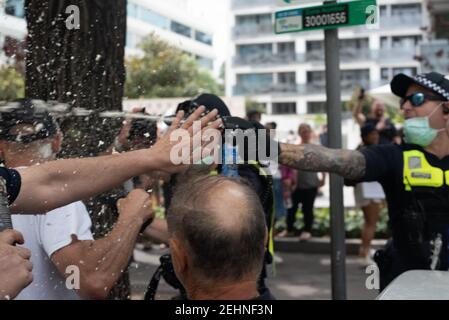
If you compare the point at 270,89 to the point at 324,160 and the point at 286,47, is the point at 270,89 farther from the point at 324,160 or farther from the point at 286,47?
the point at 324,160

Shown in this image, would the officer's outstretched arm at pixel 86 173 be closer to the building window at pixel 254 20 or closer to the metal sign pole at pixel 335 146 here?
the metal sign pole at pixel 335 146

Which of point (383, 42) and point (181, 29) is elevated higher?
point (181, 29)

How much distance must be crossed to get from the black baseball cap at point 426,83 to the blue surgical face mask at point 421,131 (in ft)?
0.36

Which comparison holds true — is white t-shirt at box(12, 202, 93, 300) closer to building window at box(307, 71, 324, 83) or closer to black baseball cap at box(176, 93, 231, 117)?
black baseball cap at box(176, 93, 231, 117)

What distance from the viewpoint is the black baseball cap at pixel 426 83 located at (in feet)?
11.5

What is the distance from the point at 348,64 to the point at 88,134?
6030 centimetres

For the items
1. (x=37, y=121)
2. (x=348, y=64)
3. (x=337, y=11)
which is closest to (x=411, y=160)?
(x=337, y=11)

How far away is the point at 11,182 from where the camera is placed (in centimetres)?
233

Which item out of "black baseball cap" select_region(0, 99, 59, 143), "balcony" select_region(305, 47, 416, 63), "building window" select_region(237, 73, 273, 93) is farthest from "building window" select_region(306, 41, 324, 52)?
"black baseball cap" select_region(0, 99, 59, 143)

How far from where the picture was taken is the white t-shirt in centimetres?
259

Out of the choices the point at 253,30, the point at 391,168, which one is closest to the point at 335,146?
the point at 391,168

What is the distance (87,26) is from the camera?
3.97 meters

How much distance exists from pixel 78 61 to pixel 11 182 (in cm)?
174

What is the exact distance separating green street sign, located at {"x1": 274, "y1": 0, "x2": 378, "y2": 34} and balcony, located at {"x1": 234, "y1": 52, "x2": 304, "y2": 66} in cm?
5920
